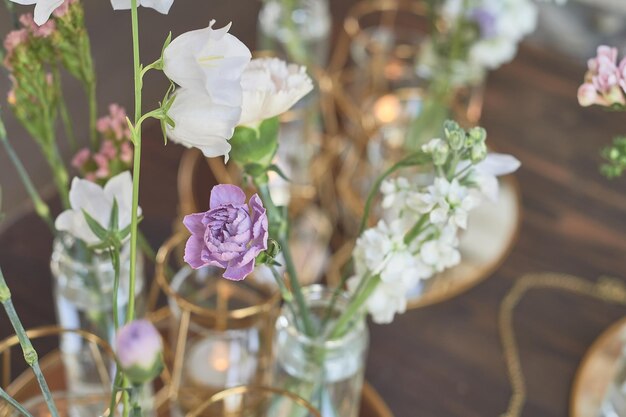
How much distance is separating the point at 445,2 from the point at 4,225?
55cm

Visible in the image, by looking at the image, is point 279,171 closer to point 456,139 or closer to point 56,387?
point 456,139

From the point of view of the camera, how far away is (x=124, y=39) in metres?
1.63

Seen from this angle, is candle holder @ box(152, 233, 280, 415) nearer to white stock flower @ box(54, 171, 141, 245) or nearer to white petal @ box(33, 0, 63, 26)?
white stock flower @ box(54, 171, 141, 245)

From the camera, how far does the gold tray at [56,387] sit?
643 millimetres

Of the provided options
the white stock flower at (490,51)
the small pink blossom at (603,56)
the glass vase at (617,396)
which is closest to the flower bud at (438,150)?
the small pink blossom at (603,56)

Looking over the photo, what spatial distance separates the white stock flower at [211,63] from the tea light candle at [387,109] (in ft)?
2.15

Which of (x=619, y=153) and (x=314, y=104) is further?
(x=314, y=104)

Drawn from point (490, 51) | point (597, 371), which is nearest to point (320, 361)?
point (597, 371)

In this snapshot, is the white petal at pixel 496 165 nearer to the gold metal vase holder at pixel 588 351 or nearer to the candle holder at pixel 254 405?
the candle holder at pixel 254 405

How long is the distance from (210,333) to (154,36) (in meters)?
0.73

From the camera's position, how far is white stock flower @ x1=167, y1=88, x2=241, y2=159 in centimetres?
39

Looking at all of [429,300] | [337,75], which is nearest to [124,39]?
[337,75]

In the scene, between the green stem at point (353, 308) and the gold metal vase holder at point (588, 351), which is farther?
the gold metal vase holder at point (588, 351)

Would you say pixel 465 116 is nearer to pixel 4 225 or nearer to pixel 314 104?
pixel 314 104
